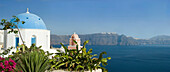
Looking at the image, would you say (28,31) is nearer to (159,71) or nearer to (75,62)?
(75,62)

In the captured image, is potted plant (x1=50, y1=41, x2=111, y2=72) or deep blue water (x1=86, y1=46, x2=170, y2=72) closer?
potted plant (x1=50, y1=41, x2=111, y2=72)

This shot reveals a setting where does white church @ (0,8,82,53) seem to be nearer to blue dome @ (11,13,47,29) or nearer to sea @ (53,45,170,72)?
blue dome @ (11,13,47,29)

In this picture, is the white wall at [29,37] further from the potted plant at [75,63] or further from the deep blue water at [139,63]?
the deep blue water at [139,63]

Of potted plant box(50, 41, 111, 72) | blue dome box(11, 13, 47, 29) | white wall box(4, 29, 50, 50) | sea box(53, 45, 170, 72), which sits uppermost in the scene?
blue dome box(11, 13, 47, 29)

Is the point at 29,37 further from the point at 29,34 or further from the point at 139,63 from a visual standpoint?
the point at 139,63

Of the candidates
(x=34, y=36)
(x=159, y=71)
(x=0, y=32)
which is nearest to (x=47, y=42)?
(x=34, y=36)

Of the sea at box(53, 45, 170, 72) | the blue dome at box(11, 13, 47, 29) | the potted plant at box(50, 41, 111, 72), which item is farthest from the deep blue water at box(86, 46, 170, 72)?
the potted plant at box(50, 41, 111, 72)

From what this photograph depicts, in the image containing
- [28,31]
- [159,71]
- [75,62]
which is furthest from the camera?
[159,71]

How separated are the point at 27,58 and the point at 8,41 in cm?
1176

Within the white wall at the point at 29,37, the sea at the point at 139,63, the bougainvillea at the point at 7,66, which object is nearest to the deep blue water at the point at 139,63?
the sea at the point at 139,63

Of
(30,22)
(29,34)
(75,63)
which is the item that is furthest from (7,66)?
(30,22)

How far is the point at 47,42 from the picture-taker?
18906 millimetres

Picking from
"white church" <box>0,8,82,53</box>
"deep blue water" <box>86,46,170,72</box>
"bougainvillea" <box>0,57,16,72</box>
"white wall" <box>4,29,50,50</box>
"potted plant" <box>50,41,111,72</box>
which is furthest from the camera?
"deep blue water" <box>86,46,170,72</box>

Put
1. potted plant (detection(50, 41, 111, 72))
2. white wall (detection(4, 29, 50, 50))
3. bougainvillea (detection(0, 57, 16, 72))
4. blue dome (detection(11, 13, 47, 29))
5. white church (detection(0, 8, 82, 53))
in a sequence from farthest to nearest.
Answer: blue dome (detection(11, 13, 47, 29)), white church (detection(0, 8, 82, 53)), white wall (detection(4, 29, 50, 50)), potted plant (detection(50, 41, 111, 72)), bougainvillea (detection(0, 57, 16, 72))
